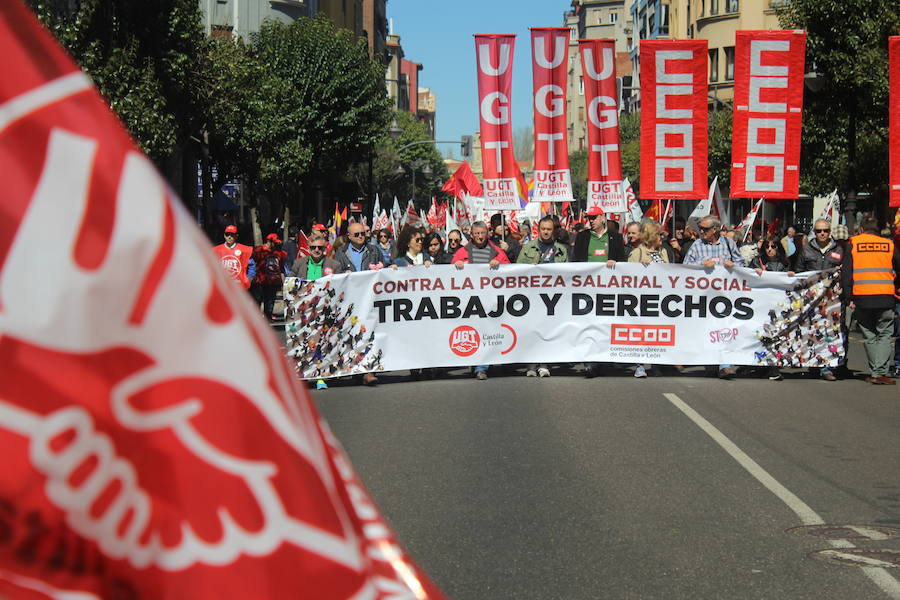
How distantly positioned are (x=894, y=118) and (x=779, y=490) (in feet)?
41.5

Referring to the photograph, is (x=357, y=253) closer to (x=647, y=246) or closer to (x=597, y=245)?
(x=597, y=245)

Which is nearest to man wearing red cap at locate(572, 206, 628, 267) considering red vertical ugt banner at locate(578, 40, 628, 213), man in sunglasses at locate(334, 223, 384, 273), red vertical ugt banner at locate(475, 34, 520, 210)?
man in sunglasses at locate(334, 223, 384, 273)

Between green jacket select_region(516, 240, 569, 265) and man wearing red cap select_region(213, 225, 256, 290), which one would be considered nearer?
green jacket select_region(516, 240, 569, 265)

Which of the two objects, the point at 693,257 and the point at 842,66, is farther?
the point at 842,66

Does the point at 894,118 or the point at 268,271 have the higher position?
the point at 894,118

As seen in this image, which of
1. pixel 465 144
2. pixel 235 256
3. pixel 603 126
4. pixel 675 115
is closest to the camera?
pixel 235 256

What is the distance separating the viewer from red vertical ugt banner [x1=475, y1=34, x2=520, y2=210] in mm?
19234

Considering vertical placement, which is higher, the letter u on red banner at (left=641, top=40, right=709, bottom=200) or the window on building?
the window on building

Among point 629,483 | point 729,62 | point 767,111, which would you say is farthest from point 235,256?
point 729,62

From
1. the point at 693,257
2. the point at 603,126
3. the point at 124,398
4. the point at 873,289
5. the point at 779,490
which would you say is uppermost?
the point at 603,126

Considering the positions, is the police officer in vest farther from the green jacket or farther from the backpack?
the backpack

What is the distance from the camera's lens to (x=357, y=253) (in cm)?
1455

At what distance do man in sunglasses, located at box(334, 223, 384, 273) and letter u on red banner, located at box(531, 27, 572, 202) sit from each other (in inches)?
215

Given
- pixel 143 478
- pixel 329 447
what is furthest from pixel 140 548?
pixel 329 447
